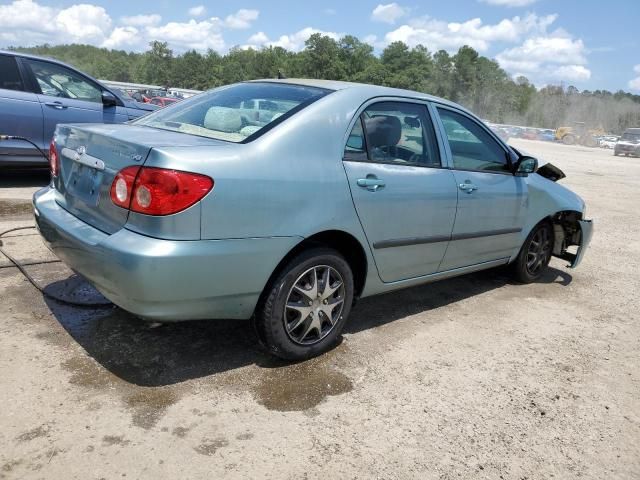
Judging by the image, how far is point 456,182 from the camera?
153 inches

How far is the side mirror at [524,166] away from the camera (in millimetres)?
4504

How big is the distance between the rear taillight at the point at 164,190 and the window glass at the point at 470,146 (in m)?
2.08

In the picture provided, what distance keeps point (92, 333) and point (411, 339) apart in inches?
80.6

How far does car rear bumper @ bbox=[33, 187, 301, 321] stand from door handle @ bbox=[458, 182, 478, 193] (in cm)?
157

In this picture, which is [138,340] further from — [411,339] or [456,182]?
[456,182]

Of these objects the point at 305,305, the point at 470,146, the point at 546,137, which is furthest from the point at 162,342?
the point at 546,137

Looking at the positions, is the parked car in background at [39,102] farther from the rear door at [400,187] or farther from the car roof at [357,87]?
the rear door at [400,187]

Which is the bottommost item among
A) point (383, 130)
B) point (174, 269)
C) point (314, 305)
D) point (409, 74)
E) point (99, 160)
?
point (314, 305)

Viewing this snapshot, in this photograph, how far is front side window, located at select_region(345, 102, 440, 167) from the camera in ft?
10.9

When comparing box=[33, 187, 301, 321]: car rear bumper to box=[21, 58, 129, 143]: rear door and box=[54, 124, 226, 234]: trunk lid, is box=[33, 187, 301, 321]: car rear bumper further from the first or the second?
box=[21, 58, 129, 143]: rear door

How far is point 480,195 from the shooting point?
4.09 metres

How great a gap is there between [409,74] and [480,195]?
4393 inches

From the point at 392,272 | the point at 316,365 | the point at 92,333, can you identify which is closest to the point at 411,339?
the point at 392,272

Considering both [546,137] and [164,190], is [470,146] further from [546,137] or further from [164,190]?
[546,137]
